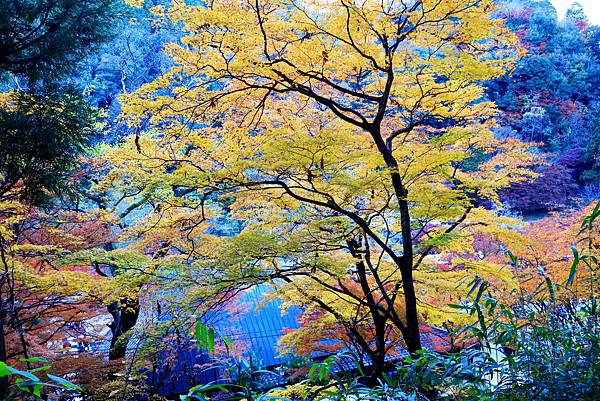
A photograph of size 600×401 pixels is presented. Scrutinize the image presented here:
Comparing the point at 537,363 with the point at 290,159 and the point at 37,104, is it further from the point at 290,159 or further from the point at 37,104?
the point at 37,104

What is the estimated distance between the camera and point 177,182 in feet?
13.9

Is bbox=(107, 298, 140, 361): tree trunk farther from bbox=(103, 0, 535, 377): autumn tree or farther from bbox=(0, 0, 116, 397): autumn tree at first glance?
bbox=(103, 0, 535, 377): autumn tree

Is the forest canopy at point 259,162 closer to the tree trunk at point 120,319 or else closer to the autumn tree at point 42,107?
the autumn tree at point 42,107

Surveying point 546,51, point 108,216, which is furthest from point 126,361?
point 546,51

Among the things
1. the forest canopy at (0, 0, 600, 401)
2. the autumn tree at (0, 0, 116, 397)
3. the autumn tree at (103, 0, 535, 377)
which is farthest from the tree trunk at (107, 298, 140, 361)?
the autumn tree at (103, 0, 535, 377)

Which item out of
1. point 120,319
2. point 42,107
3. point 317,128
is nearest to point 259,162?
point 317,128

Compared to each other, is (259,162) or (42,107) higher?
(42,107)

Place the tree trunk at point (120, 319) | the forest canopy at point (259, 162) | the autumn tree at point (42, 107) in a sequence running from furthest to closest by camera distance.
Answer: the tree trunk at point (120, 319)
the forest canopy at point (259, 162)
the autumn tree at point (42, 107)

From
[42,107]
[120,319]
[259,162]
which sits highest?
[42,107]

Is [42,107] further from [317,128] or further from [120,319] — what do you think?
[120,319]

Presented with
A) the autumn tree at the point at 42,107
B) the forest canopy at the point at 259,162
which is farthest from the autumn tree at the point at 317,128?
the autumn tree at the point at 42,107

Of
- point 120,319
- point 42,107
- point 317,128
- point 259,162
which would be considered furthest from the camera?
point 120,319

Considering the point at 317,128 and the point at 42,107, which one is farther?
the point at 317,128

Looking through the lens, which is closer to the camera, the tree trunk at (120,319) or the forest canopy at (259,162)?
the forest canopy at (259,162)
